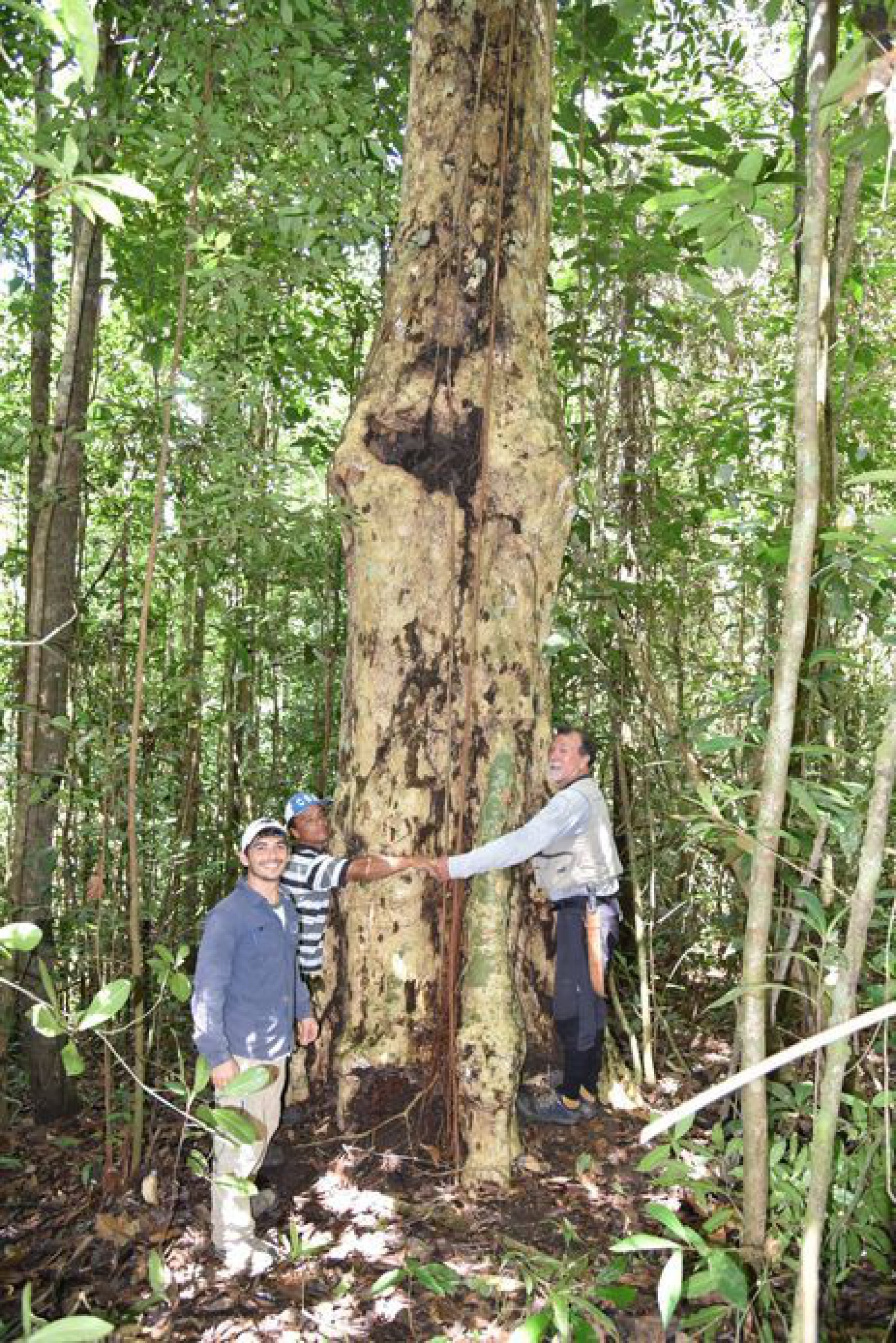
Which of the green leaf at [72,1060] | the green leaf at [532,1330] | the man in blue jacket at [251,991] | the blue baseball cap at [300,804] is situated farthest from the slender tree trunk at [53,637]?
the green leaf at [532,1330]

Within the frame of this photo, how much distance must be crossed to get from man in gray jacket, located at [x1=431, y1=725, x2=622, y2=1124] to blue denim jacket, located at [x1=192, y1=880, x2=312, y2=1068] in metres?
1.03

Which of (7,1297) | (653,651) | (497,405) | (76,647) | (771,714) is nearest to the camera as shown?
(771,714)

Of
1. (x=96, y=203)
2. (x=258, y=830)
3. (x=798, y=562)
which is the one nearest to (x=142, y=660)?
(x=258, y=830)

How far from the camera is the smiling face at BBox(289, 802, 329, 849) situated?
4.10m

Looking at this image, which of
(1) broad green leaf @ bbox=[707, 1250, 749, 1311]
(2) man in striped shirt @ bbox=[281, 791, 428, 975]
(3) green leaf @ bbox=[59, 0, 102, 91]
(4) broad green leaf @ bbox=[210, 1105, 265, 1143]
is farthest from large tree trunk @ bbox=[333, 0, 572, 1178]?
(3) green leaf @ bbox=[59, 0, 102, 91]

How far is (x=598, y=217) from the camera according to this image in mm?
5027

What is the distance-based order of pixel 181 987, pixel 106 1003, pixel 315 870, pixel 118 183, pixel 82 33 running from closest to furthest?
pixel 82 33, pixel 118 183, pixel 106 1003, pixel 181 987, pixel 315 870

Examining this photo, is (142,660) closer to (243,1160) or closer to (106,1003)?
(243,1160)

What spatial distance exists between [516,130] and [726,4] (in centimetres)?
283

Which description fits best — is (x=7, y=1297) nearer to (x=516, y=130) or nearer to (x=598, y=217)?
(x=516, y=130)

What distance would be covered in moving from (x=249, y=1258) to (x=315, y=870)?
1264 mm

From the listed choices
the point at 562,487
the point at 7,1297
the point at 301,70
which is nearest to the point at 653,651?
the point at 562,487

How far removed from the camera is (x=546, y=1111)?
4016 mm

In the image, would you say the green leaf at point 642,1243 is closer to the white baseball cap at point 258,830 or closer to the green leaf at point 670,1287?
the green leaf at point 670,1287
